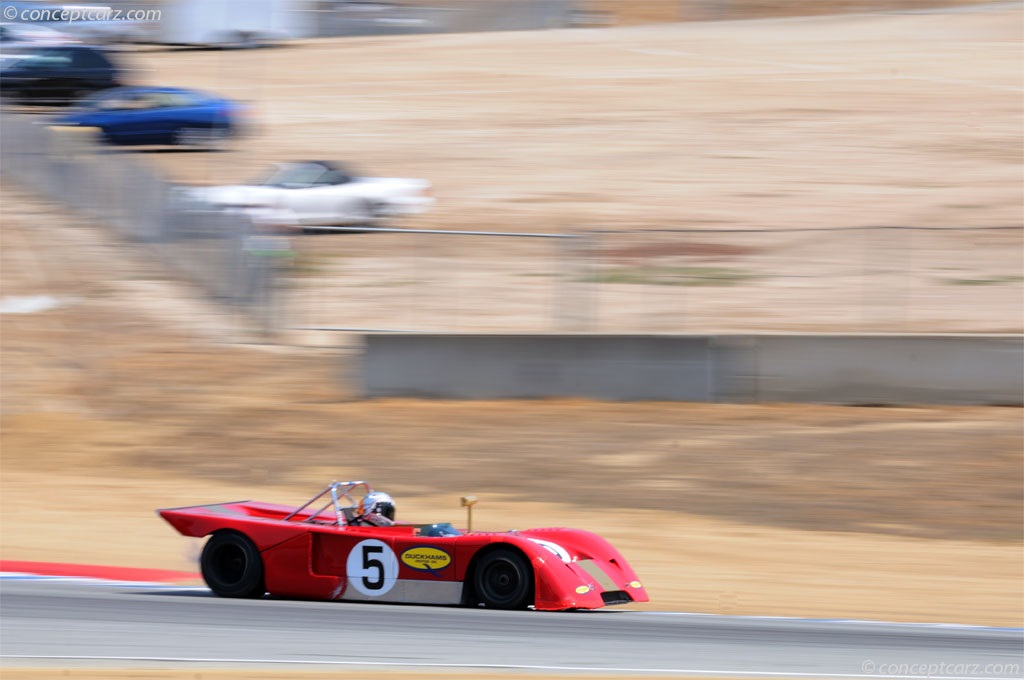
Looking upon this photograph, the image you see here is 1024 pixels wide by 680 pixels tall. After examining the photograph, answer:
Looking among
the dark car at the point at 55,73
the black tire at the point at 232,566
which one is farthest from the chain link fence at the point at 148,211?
the black tire at the point at 232,566

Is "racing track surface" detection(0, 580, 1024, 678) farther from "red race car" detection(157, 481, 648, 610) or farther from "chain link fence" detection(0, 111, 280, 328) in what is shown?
"chain link fence" detection(0, 111, 280, 328)

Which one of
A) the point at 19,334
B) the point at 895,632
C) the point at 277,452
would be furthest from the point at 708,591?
the point at 19,334

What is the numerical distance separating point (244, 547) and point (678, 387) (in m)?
6.95

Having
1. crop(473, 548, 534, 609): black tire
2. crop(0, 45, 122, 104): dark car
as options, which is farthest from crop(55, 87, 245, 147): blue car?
crop(473, 548, 534, 609): black tire

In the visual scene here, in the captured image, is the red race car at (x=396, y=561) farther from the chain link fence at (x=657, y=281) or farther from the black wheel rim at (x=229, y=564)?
the chain link fence at (x=657, y=281)

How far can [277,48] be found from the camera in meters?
35.9

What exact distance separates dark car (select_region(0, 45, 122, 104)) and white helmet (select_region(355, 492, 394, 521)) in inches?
770

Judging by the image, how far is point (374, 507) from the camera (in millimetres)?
8938

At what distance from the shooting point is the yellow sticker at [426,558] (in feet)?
27.7

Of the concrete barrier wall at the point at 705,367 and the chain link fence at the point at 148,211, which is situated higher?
the chain link fence at the point at 148,211

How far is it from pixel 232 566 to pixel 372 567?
996mm

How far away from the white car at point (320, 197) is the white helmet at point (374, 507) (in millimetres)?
11562

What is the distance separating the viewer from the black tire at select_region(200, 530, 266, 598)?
8.87 meters

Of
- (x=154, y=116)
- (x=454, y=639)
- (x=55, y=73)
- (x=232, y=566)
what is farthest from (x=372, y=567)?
(x=55, y=73)
